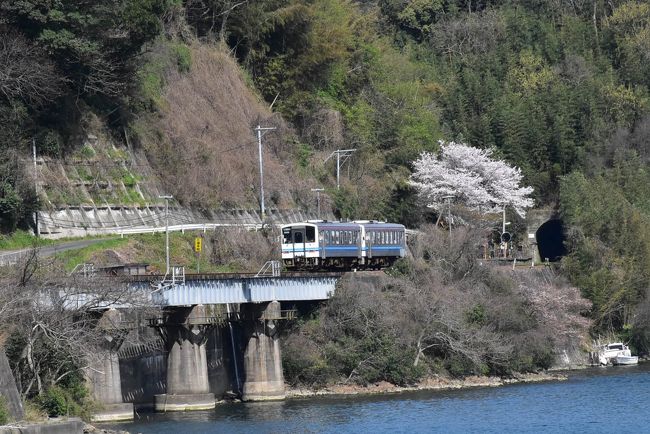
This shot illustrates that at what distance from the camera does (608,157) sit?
126 metres

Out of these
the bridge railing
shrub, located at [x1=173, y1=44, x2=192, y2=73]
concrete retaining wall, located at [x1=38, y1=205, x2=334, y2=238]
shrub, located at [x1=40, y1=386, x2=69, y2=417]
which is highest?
shrub, located at [x1=173, y1=44, x2=192, y2=73]

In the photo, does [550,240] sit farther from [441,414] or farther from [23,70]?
[441,414]

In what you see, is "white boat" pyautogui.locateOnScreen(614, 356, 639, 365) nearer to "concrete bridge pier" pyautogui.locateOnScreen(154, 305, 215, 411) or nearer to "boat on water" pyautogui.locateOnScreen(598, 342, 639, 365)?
"boat on water" pyautogui.locateOnScreen(598, 342, 639, 365)

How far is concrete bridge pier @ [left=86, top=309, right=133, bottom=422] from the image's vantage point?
58750 mm

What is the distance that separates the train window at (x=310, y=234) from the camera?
80625 millimetres

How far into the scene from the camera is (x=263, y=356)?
70125 millimetres

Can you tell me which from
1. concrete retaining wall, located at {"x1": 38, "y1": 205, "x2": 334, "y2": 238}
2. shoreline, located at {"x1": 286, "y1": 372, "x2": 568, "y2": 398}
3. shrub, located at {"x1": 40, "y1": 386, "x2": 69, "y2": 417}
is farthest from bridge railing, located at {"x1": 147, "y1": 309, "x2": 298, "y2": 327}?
concrete retaining wall, located at {"x1": 38, "y1": 205, "x2": 334, "y2": 238}

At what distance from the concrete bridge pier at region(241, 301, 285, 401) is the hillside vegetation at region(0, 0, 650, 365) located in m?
13.7

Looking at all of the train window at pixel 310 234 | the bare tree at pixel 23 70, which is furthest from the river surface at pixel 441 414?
the bare tree at pixel 23 70

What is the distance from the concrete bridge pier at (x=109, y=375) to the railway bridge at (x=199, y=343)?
4 cm

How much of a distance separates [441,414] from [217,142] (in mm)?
35803

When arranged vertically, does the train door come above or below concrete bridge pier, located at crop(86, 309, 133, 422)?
above

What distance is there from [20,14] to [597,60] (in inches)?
3200

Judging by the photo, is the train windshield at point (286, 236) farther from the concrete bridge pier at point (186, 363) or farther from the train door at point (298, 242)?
the concrete bridge pier at point (186, 363)
